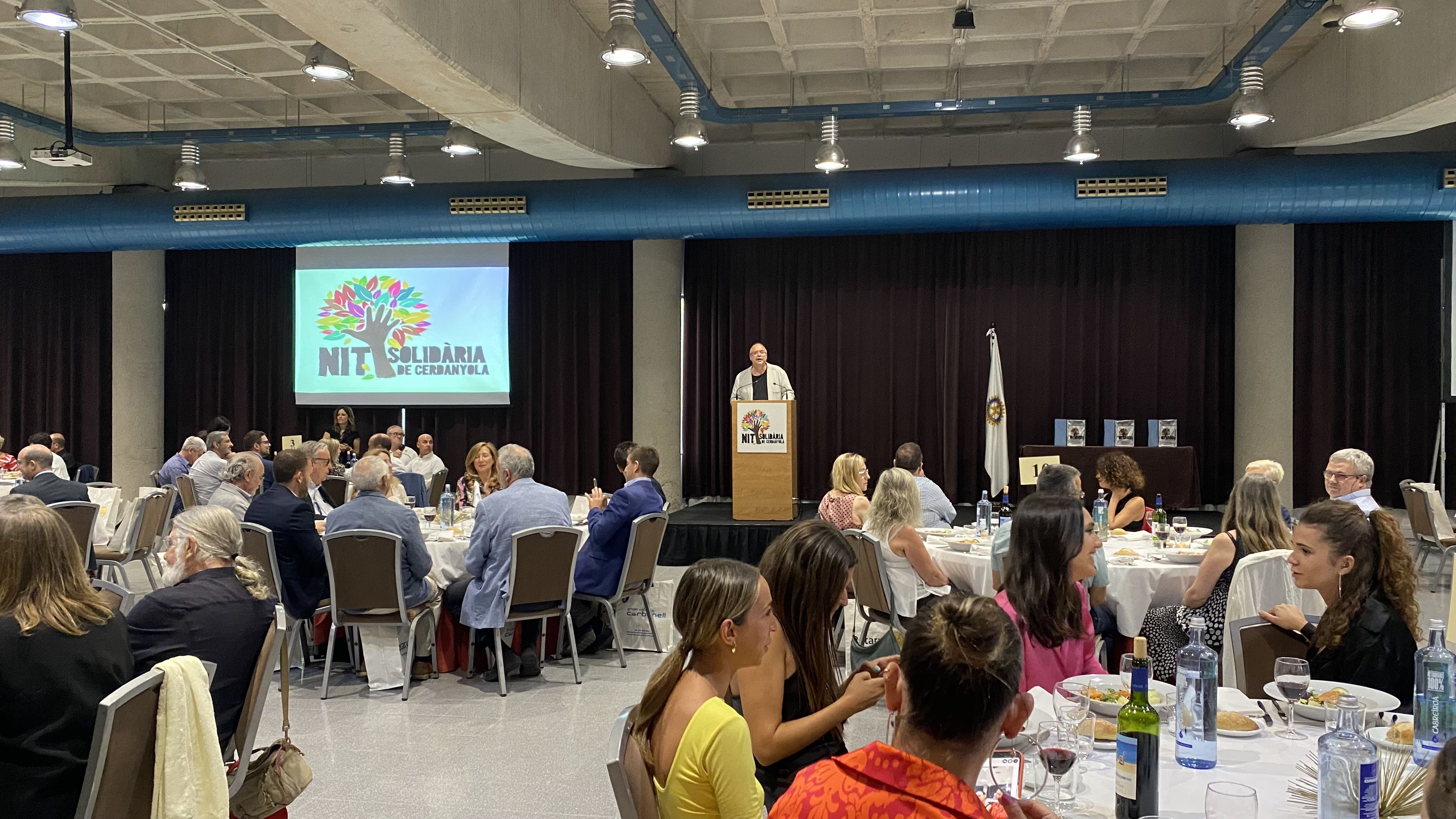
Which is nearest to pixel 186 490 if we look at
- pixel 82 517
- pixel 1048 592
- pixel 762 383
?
pixel 82 517

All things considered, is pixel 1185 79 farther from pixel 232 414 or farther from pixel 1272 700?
pixel 232 414

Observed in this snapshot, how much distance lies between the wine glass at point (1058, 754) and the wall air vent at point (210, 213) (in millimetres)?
10410

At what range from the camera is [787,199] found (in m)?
9.94

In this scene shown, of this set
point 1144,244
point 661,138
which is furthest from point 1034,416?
point 661,138

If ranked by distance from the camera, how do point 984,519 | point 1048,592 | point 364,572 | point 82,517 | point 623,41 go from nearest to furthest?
point 1048,592
point 364,572
point 623,41
point 984,519
point 82,517

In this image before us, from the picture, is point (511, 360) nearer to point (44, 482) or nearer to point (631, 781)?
point (44, 482)

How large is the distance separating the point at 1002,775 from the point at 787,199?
8.14 meters

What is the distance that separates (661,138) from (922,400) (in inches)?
159

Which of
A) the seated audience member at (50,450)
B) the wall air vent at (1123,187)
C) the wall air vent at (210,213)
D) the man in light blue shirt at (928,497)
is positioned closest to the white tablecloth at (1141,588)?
the man in light blue shirt at (928,497)

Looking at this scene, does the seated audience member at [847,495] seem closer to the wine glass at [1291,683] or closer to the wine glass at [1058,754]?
the wine glass at [1291,683]

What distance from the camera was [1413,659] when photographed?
2859 millimetres

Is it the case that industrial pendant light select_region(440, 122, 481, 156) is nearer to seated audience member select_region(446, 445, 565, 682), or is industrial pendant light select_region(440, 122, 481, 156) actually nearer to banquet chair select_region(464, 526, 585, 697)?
seated audience member select_region(446, 445, 565, 682)

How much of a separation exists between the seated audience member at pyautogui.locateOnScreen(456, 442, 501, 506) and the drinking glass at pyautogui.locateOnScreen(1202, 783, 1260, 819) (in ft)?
21.9

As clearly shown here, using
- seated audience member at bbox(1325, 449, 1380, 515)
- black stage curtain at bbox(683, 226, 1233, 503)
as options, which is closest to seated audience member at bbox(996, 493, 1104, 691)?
seated audience member at bbox(1325, 449, 1380, 515)
